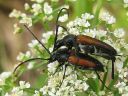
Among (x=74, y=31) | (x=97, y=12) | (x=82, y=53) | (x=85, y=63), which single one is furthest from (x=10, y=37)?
(x=85, y=63)

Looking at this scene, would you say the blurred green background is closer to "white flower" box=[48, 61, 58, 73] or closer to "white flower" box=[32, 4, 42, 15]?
"white flower" box=[32, 4, 42, 15]

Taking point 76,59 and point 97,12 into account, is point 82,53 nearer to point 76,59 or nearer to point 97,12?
point 76,59

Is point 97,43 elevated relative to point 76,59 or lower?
elevated

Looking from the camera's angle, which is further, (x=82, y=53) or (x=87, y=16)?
(x=87, y=16)

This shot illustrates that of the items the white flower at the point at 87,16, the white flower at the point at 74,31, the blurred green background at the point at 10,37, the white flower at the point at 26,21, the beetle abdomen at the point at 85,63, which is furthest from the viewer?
the blurred green background at the point at 10,37

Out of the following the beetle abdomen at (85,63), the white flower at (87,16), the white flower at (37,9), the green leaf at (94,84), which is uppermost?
the white flower at (37,9)

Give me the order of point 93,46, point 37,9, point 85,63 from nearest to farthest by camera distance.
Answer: point 85,63 < point 93,46 < point 37,9

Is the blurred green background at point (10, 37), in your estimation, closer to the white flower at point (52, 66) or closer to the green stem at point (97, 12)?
the green stem at point (97, 12)

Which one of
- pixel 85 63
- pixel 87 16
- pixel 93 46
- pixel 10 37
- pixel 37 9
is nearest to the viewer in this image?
pixel 85 63

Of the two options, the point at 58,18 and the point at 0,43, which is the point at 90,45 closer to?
the point at 58,18

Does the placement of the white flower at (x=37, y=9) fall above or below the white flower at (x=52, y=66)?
above

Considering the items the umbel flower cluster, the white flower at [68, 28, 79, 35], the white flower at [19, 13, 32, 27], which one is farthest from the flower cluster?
the white flower at [19, 13, 32, 27]

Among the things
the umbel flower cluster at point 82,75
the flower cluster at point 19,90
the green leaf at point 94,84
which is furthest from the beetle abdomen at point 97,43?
the flower cluster at point 19,90

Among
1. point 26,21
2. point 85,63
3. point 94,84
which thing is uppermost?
point 26,21
